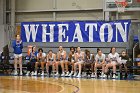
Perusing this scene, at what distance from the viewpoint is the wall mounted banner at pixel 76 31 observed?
55.5 ft

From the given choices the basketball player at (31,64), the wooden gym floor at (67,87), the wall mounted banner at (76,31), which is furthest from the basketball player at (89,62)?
the wooden gym floor at (67,87)

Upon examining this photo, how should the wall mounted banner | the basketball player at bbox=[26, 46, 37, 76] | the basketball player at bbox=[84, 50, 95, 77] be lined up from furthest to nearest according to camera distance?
the wall mounted banner, the basketball player at bbox=[26, 46, 37, 76], the basketball player at bbox=[84, 50, 95, 77]

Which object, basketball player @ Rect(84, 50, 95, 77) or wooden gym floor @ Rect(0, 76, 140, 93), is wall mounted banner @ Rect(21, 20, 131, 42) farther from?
wooden gym floor @ Rect(0, 76, 140, 93)

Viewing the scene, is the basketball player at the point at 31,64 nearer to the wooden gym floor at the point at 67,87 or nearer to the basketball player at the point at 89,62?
the basketball player at the point at 89,62

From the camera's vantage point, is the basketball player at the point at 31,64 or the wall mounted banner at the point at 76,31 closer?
the basketball player at the point at 31,64

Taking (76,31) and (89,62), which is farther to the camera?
(76,31)

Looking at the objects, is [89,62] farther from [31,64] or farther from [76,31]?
[76,31]

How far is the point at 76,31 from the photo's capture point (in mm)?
17781

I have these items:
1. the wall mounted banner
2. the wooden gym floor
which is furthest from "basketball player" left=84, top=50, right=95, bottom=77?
the wooden gym floor

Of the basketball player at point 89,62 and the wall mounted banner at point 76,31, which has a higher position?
the wall mounted banner at point 76,31

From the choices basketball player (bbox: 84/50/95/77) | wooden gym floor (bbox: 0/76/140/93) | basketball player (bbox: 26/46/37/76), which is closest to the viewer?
wooden gym floor (bbox: 0/76/140/93)

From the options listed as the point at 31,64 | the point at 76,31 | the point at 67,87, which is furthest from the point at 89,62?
the point at 67,87

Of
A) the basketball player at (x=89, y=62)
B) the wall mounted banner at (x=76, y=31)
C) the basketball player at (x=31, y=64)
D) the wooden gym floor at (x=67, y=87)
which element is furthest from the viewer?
the wall mounted banner at (x=76, y=31)

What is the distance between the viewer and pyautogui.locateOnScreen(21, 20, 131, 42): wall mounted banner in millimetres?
16906
